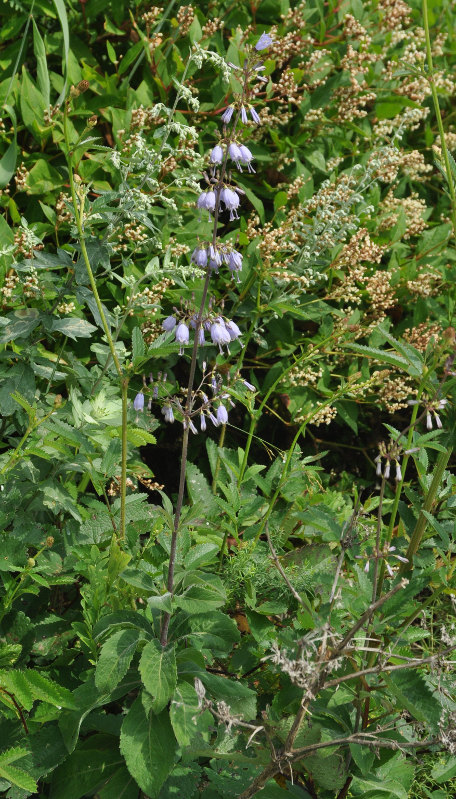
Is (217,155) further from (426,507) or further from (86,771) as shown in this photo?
(86,771)

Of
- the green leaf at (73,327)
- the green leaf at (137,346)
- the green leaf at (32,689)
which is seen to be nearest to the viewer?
the green leaf at (32,689)

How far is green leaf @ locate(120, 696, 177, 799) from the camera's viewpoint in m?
1.80

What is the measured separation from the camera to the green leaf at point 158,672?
5.96 ft

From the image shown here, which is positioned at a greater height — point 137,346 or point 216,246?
point 216,246

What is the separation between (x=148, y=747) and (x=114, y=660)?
220 millimetres

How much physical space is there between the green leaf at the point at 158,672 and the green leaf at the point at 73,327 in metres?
0.96

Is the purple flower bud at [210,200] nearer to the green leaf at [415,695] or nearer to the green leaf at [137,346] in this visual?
the green leaf at [137,346]

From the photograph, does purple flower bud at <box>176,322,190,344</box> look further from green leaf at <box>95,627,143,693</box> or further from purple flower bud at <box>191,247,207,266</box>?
green leaf at <box>95,627,143,693</box>

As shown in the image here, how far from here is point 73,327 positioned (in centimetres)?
245

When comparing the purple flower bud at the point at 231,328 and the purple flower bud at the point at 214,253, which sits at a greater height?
the purple flower bud at the point at 214,253

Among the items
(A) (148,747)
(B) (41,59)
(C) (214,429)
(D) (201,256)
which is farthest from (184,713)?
(B) (41,59)

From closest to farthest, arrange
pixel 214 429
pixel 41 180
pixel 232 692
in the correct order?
pixel 232 692 → pixel 41 180 → pixel 214 429

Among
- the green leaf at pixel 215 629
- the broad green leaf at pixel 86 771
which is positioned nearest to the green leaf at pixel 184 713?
the green leaf at pixel 215 629

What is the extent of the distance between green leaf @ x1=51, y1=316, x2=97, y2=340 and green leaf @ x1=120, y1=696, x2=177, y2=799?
1084 millimetres
